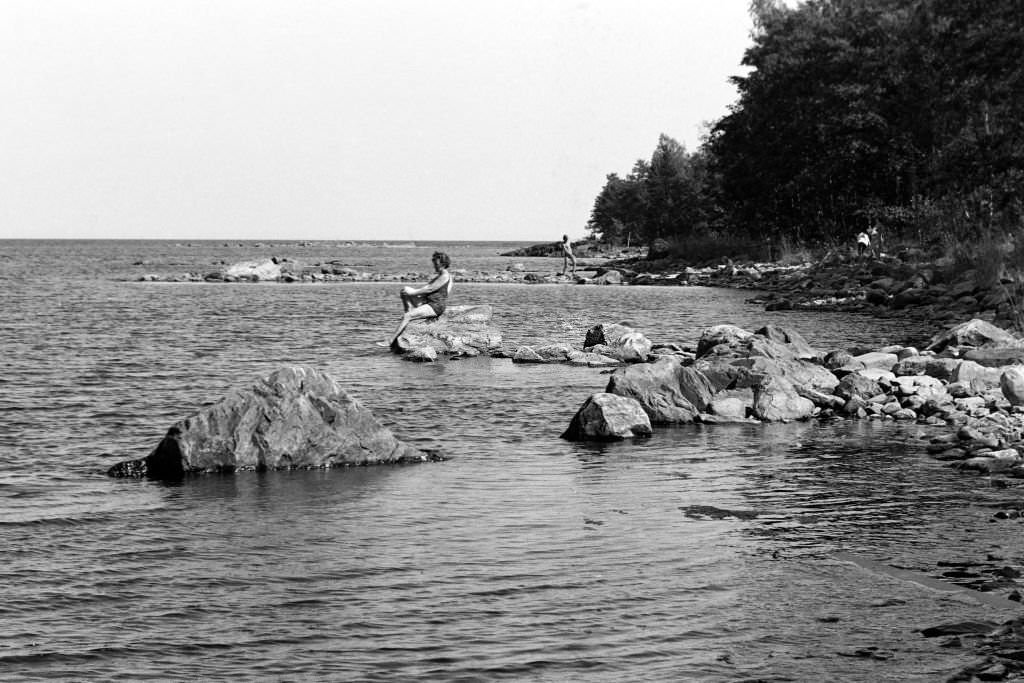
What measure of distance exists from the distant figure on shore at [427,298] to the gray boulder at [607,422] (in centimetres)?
1283

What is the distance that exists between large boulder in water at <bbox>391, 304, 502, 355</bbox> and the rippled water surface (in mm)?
8573

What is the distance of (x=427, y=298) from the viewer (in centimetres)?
3266

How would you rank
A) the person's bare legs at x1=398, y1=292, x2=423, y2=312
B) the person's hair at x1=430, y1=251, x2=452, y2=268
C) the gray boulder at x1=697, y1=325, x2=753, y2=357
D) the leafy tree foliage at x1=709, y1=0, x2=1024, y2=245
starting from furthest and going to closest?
the leafy tree foliage at x1=709, y1=0, x2=1024, y2=245
the person's bare legs at x1=398, y1=292, x2=423, y2=312
the person's hair at x1=430, y1=251, x2=452, y2=268
the gray boulder at x1=697, y1=325, x2=753, y2=357

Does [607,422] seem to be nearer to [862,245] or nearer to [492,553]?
[492,553]

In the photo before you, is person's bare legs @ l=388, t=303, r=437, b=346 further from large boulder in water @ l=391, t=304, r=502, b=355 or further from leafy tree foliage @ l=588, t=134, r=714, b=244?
leafy tree foliage @ l=588, t=134, r=714, b=244

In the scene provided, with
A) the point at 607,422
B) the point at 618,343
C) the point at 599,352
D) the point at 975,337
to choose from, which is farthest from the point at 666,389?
the point at 618,343

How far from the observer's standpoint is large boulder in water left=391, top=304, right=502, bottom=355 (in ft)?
105

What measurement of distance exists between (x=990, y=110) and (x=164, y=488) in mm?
44709

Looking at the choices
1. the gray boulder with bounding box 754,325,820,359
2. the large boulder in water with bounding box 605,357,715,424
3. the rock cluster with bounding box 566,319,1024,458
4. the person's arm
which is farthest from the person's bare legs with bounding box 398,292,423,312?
Result: the large boulder in water with bounding box 605,357,715,424

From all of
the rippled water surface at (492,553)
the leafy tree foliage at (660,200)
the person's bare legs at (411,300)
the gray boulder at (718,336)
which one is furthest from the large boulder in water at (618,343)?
the leafy tree foliage at (660,200)

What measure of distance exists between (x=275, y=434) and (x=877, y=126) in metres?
59.4

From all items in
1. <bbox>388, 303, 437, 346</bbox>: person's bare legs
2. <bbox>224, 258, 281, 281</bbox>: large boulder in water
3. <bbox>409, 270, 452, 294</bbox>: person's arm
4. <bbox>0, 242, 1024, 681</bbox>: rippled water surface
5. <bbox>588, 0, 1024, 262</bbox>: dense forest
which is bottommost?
<bbox>0, 242, 1024, 681</bbox>: rippled water surface

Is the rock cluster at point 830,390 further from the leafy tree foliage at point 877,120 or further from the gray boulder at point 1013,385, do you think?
the leafy tree foliage at point 877,120

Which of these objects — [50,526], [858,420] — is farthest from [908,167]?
[50,526]
